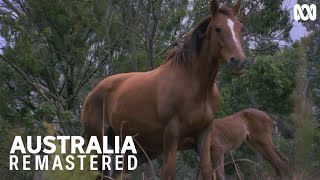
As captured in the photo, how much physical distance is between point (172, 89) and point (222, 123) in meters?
4.80

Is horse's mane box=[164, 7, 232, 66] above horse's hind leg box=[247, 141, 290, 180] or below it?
above

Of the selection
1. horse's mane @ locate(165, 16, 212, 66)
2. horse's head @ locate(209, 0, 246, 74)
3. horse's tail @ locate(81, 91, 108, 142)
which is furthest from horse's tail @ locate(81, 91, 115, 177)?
horse's head @ locate(209, 0, 246, 74)

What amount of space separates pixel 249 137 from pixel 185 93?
5373 millimetres

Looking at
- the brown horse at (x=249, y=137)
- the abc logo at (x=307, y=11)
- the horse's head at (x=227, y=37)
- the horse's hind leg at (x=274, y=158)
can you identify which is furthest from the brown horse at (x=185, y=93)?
the horse's hind leg at (x=274, y=158)

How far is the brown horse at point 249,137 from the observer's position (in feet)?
28.6

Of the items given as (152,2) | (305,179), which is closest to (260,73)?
(152,2)

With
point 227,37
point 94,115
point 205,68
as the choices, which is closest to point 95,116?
point 94,115

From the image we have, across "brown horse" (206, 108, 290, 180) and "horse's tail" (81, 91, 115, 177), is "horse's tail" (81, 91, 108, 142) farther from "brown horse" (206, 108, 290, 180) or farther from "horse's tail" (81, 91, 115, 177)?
"brown horse" (206, 108, 290, 180)

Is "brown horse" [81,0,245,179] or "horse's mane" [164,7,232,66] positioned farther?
"horse's mane" [164,7,232,66]

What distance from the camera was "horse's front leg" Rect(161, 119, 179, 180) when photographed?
471 cm

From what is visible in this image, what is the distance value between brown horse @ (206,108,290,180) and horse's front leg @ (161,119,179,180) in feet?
11.8

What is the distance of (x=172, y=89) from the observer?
484 centimetres

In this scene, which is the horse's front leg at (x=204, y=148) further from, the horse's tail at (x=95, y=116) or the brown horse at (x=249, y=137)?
the brown horse at (x=249, y=137)

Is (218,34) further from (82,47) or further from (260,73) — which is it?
(82,47)
